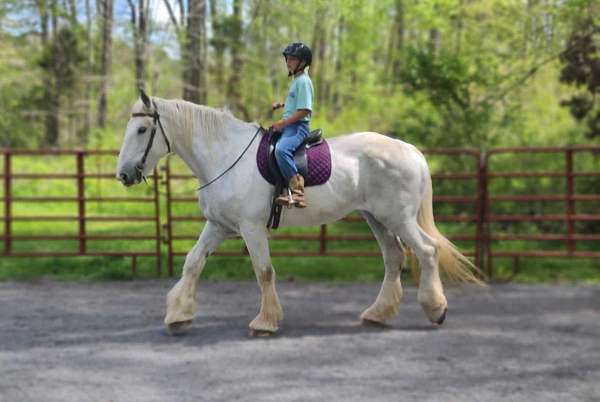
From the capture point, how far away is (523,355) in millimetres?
5328

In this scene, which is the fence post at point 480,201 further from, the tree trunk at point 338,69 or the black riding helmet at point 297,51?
the tree trunk at point 338,69

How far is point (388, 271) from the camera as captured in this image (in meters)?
5.71

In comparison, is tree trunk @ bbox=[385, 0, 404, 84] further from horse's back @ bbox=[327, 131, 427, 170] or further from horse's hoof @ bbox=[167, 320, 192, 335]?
horse's hoof @ bbox=[167, 320, 192, 335]

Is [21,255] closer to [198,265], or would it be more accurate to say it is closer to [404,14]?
[198,265]

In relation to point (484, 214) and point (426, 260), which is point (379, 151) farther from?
point (484, 214)

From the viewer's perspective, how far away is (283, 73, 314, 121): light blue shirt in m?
4.55

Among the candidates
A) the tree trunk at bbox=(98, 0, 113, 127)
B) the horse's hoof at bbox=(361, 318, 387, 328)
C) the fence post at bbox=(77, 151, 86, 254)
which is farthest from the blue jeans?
the tree trunk at bbox=(98, 0, 113, 127)

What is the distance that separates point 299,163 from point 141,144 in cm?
119

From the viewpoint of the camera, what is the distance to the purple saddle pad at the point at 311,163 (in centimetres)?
530

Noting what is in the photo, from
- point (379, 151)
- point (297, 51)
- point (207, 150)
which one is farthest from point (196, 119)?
point (379, 151)

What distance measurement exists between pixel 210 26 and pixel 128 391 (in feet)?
29.8

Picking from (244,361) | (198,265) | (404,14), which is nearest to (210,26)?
(404,14)

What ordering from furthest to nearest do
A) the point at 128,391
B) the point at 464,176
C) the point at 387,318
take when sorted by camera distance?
the point at 464,176 < the point at 387,318 < the point at 128,391

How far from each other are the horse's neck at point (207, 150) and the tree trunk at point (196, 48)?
456cm
